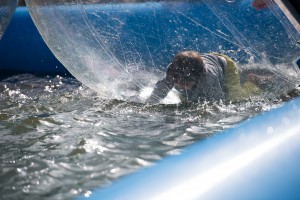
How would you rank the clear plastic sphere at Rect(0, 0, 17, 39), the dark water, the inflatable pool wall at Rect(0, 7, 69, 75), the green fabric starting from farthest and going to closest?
the inflatable pool wall at Rect(0, 7, 69, 75), the clear plastic sphere at Rect(0, 0, 17, 39), the green fabric, the dark water

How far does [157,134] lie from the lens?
7.57ft

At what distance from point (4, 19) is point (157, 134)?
179 centimetres

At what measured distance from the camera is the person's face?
3055mm

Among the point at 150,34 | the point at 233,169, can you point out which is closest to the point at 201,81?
the point at 150,34

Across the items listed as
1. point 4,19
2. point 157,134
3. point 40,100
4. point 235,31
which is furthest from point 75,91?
point 157,134

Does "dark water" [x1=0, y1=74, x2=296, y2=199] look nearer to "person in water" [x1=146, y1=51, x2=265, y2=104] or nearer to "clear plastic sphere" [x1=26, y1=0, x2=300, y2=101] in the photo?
"person in water" [x1=146, y1=51, x2=265, y2=104]

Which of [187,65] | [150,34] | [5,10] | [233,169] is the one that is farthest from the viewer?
[5,10]

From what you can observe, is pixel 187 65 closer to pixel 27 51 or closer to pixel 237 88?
pixel 237 88

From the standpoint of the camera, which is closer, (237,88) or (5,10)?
(237,88)

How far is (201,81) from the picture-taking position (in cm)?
305

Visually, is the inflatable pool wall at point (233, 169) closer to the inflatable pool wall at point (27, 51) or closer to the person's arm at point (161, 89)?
the person's arm at point (161, 89)

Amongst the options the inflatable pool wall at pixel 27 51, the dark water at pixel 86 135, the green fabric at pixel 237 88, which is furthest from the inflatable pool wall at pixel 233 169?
the inflatable pool wall at pixel 27 51

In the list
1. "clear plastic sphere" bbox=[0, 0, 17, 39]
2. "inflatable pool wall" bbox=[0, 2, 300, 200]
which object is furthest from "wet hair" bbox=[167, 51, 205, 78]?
"clear plastic sphere" bbox=[0, 0, 17, 39]

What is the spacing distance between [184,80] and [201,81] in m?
0.11
